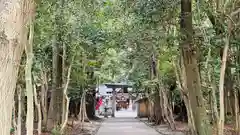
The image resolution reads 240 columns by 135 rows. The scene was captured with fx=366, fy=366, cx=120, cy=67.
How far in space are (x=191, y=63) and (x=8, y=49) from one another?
25.7 ft

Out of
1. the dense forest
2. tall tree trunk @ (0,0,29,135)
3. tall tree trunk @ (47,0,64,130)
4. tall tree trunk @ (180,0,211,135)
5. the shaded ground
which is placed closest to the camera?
tall tree trunk @ (0,0,29,135)

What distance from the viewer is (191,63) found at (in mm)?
10461

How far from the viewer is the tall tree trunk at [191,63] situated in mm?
10125

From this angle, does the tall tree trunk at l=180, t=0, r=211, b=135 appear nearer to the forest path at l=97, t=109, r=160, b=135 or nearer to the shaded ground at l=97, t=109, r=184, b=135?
the shaded ground at l=97, t=109, r=184, b=135

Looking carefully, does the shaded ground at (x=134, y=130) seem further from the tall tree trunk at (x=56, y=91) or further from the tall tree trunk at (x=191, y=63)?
the tall tree trunk at (x=191, y=63)

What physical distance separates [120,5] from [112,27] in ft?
8.47

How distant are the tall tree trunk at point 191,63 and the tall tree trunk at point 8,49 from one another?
746 cm

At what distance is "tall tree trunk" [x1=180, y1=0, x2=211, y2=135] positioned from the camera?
10.1m

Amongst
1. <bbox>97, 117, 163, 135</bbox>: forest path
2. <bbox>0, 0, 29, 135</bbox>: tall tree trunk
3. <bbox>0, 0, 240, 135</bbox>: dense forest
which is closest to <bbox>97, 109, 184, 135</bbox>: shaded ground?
<bbox>97, 117, 163, 135</bbox>: forest path

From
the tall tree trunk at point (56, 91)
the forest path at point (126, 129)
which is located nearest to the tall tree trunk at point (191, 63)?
the tall tree trunk at point (56, 91)

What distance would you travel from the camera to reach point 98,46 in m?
13.8

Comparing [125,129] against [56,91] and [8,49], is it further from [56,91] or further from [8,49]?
[8,49]

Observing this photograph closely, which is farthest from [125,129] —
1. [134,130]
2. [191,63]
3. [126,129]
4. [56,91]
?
[191,63]

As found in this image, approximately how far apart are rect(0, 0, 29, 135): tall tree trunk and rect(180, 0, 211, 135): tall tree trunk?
746cm
